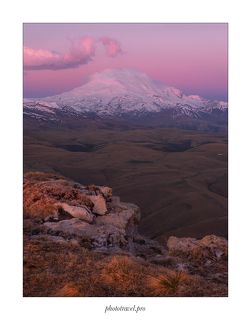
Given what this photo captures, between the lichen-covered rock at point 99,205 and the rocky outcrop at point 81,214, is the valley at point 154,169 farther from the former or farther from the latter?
the lichen-covered rock at point 99,205

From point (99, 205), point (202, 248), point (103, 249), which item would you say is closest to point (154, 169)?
point (99, 205)

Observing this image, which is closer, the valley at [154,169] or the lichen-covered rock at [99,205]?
the lichen-covered rock at [99,205]

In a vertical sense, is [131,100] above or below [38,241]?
above

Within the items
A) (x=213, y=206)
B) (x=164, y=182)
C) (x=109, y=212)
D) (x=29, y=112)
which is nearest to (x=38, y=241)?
(x=109, y=212)

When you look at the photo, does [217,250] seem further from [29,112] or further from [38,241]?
[29,112]

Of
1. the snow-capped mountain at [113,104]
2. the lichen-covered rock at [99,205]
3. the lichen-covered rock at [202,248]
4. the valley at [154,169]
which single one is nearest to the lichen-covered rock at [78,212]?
the lichen-covered rock at [99,205]

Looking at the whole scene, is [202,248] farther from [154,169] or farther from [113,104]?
[113,104]

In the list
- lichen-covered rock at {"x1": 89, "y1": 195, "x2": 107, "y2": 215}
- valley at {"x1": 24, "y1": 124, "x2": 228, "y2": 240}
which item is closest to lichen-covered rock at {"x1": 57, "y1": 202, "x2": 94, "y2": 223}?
lichen-covered rock at {"x1": 89, "y1": 195, "x2": 107, "y2": 215}

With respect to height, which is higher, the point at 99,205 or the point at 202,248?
the point at 99,205
